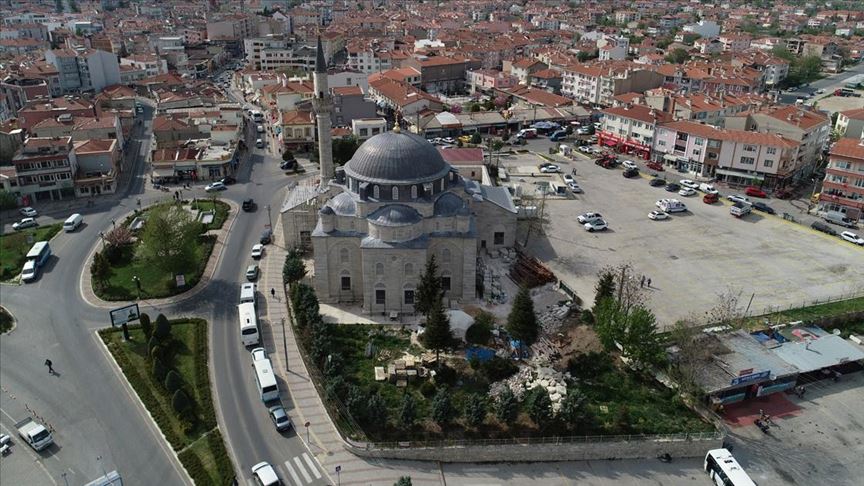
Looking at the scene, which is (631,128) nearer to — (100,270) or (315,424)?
(315,424)

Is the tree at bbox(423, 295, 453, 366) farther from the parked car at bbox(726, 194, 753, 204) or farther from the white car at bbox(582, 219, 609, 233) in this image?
the parked car at bbox(726, 194, 753, 204)

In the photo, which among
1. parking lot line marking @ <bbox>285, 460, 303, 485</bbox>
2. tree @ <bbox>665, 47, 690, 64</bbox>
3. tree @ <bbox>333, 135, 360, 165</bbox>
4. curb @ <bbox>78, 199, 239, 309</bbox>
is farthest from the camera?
tree @ <bbox>665, 47, 690, 64</bbox>

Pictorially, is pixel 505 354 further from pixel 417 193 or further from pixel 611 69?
pixel 611 69

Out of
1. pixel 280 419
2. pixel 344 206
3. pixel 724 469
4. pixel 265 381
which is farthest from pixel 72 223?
pixel 724 469

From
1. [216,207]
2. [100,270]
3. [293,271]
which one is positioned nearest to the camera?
[293,271]

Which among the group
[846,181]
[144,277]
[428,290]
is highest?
[846,181]

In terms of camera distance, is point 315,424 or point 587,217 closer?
point 315,424

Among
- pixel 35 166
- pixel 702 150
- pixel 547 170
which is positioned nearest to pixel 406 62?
pixel 547 170

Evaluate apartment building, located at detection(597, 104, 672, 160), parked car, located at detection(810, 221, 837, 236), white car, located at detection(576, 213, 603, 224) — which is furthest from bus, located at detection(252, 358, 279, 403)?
apartment building, located at detection(597, 104, 672, 160)

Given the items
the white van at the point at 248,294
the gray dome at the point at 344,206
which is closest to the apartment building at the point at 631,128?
the gray dome at the point at 344,206
